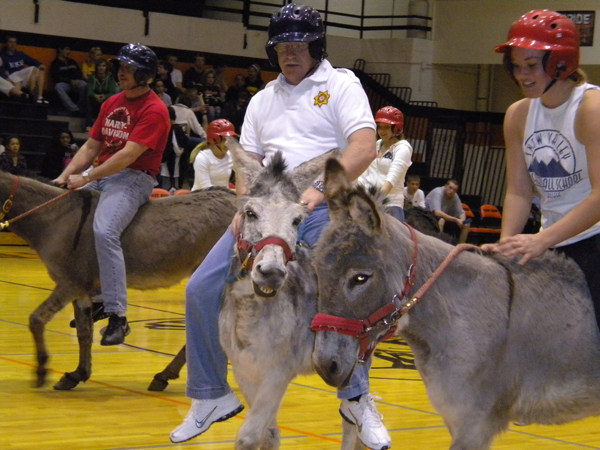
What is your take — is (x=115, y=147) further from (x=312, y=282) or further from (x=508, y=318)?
(x=508, y=318)

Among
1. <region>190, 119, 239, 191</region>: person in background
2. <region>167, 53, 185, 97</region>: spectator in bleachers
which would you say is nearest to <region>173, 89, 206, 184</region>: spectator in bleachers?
<region>167, 53, 185, 97</region>: spectator in bleachers

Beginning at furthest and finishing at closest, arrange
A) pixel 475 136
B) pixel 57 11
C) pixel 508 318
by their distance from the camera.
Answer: pixel 475 136 < pixel 57 11 < pixel 508 318

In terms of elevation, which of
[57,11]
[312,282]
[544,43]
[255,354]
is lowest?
[255,354]

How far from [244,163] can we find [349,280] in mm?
1304

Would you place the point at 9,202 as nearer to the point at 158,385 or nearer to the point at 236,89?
the point at 158,385

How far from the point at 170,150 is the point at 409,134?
6.41 m

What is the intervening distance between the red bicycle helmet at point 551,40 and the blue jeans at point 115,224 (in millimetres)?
3743

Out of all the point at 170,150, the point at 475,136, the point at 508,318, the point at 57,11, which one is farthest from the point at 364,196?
the point at 475,136

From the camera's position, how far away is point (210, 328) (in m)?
4.43

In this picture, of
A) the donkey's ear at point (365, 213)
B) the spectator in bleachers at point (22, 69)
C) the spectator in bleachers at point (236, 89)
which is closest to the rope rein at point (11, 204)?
the donkey's ear at point (365, 213)

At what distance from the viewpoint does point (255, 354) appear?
4.18 meters

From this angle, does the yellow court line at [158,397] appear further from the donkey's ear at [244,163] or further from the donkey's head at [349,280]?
the donkey's head at [349,280]

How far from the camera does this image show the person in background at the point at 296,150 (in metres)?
4.35

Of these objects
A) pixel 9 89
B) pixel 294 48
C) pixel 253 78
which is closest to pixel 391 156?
pixel 294 48
